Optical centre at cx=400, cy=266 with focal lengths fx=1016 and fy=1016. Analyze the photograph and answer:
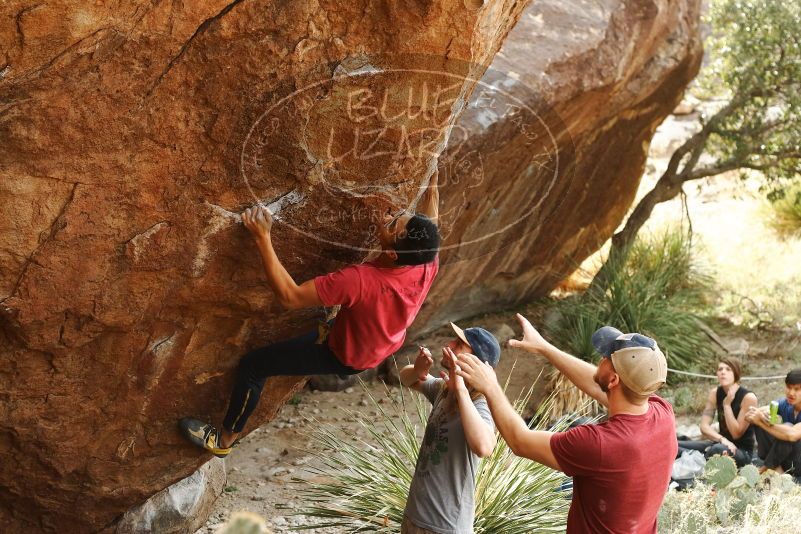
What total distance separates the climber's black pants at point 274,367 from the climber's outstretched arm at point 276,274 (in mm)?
490

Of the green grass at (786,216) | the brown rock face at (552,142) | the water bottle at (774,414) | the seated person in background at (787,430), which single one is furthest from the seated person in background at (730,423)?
the green grass at (786,216)

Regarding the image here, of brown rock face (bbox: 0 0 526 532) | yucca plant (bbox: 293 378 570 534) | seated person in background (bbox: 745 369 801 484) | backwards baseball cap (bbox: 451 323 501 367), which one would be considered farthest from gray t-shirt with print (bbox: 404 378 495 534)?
seated person in background (bbox: 745 369 801 484)

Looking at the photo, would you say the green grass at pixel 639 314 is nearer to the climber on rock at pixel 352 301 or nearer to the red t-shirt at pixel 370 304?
the climber on rock at pixel 352 301

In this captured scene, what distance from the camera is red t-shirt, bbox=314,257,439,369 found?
13.4 feet

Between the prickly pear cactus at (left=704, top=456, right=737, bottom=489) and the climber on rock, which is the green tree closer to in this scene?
the prickly pear cactus at (left=704, top=456, right=737, bottom=489)

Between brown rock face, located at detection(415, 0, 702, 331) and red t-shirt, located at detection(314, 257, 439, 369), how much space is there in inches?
88.6

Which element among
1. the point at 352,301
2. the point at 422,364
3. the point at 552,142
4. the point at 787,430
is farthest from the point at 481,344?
the point at 552,142

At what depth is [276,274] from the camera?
13.1 ft

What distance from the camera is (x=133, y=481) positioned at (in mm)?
5094

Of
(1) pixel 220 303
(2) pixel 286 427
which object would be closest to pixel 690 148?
(2) pixel 286 427

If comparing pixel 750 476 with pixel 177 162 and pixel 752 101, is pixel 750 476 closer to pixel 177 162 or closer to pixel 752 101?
pixel 177 162

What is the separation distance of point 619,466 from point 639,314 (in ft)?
21.2

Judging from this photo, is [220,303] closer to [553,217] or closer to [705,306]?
[553,217]

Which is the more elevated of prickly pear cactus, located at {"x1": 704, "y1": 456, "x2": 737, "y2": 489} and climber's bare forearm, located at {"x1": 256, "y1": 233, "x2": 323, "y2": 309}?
climber's bare forearm, located at {"x1": 256, "y1": 233, "x2": 323, "y2": 309}
